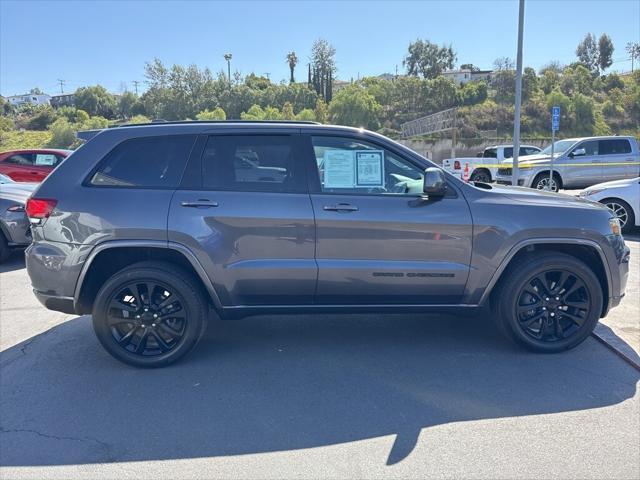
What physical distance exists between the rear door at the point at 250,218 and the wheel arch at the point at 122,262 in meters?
0.07

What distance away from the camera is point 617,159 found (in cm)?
1538

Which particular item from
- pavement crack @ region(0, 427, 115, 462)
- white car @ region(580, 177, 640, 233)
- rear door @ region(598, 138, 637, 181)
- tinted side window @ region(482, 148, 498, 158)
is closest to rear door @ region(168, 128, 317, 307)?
pavement crack @ region(0, 427, 115, 462)

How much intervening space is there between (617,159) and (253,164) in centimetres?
Answer: 1518

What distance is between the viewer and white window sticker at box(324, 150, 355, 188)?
12.8 ft

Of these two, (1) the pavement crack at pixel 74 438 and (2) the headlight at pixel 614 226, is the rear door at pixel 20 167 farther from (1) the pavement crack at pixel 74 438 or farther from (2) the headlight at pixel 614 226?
(2) the headlight at pixel 614 226

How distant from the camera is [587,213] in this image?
13.1 feet

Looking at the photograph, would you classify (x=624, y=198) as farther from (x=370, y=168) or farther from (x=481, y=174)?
(x=481, y=174)

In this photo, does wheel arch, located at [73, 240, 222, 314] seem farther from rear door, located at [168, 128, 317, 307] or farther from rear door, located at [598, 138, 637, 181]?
rear door, located at [598, 138, 637, 181]

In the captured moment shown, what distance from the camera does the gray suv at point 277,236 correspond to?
3752 mm

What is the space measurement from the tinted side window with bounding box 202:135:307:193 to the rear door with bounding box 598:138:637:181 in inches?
574

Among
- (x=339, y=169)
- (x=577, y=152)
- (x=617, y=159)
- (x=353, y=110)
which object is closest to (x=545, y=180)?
(x=577, y=152)

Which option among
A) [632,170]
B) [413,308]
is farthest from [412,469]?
[632,170]

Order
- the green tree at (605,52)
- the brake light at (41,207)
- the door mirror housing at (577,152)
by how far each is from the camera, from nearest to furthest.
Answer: the brake light at (41,207) → the door mirror housing at (577,152) → the green tree at (605,52)

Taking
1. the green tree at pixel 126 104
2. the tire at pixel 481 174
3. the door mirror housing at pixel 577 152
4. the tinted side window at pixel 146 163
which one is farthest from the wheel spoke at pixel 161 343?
the green tree at pixel 126 104
